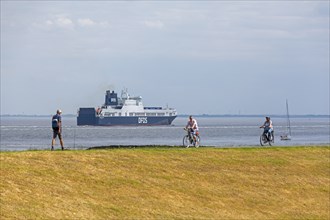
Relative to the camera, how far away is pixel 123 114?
147m

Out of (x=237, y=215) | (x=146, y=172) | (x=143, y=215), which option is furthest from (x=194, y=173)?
(x=143, y=215)

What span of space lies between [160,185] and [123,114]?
11965 cm

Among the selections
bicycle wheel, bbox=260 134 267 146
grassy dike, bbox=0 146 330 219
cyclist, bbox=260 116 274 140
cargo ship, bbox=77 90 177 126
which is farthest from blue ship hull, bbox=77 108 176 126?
grassy dike, bbox=0 146 330 219

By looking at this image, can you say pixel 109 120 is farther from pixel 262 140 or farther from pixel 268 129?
pixel 268 129

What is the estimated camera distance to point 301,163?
34156 mm

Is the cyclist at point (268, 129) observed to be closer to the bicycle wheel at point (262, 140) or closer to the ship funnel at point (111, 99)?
the bicycle wheel at point (262, 140)

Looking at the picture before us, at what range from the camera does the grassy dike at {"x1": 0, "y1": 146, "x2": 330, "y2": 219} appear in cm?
2409

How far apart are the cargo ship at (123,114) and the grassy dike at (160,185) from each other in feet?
364

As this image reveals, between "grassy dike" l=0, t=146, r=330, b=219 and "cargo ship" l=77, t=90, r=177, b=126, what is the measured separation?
111 m

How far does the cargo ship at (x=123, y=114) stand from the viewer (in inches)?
5699

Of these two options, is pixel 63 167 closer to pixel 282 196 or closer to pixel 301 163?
pixel 282 196

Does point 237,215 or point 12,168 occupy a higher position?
point 12,168

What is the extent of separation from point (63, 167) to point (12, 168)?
2.03 metres

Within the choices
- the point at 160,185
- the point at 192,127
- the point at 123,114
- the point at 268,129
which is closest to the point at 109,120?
the point at 123,114
